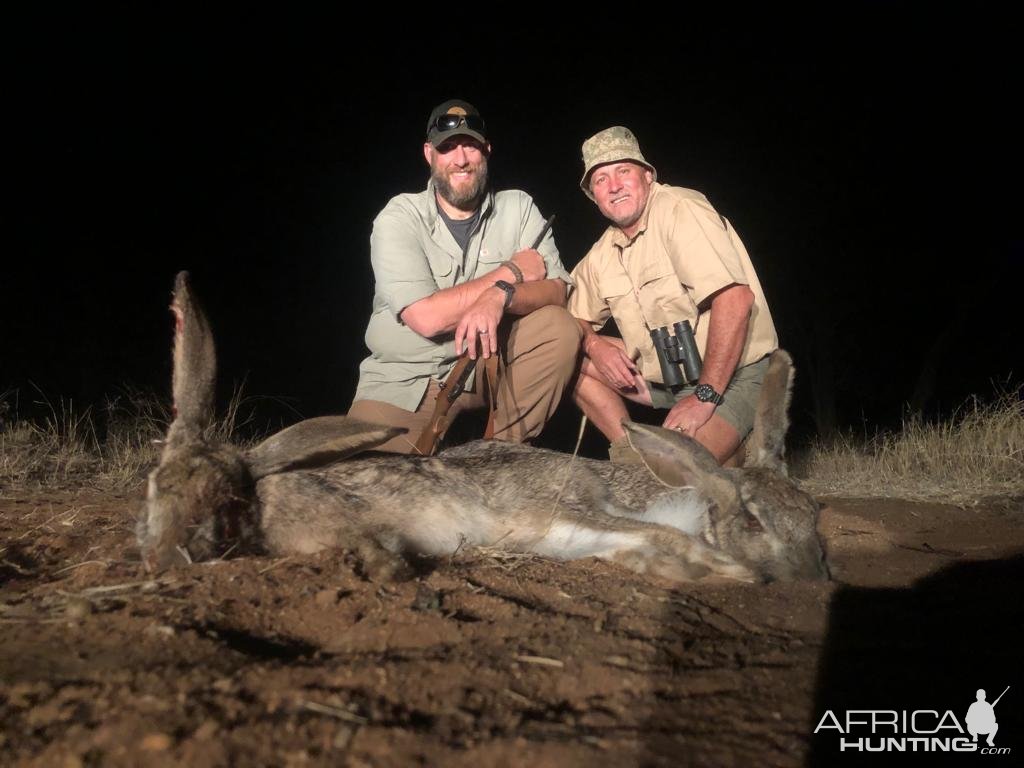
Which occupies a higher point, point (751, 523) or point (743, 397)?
point (743, 397)

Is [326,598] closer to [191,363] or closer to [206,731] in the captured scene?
[206,731]

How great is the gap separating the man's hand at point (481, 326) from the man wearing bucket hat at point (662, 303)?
1333 mm

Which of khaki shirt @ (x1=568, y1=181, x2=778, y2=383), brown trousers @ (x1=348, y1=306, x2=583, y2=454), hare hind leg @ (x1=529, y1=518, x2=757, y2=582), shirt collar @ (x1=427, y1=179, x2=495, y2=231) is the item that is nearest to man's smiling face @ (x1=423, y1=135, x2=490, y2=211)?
shirt collar @ (x1=427, y1=179, x2=495, y2=231)

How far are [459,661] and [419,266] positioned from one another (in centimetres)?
383

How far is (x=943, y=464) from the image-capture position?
6.85 m

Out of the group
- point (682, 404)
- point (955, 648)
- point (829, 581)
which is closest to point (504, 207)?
point (682, 404)

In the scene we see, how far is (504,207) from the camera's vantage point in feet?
19.5

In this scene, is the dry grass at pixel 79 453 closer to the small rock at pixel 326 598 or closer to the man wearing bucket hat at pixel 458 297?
the man wearing bucket hat at pixel 458 297

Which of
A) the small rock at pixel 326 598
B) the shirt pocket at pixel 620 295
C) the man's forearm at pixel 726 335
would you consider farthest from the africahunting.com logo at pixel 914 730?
the shirt pocket at pixel 620 295

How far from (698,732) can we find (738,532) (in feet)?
6.53

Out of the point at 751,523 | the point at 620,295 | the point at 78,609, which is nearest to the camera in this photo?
the point at 78,609

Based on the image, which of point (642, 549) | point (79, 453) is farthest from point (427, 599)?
point (79, 453)

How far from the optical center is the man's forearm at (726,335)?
5066 millimetres

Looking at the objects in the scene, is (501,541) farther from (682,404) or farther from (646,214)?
(646,214)
